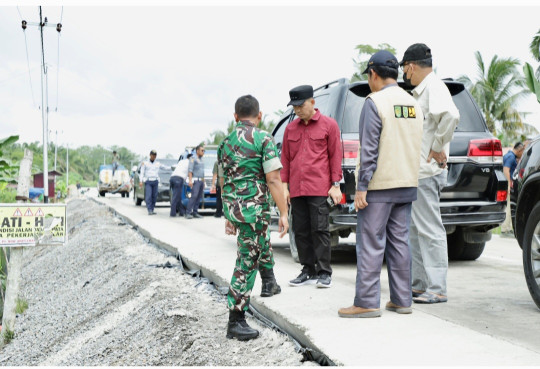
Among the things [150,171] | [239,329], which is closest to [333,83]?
[239,329]

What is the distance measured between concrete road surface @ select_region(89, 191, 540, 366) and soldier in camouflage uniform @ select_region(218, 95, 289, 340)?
368 mm

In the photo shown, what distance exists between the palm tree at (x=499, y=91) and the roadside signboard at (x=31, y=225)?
33224mm

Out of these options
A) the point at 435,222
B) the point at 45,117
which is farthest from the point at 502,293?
the point at 45,117

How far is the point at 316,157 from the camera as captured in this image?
6.03 meters

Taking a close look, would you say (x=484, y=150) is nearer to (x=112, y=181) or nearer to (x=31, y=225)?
(x=31, y=225)

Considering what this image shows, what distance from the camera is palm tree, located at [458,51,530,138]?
36.5m

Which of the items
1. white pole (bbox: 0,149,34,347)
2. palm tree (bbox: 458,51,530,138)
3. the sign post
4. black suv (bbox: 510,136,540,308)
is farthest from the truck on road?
black suv (bbox: 510,136,540,308)

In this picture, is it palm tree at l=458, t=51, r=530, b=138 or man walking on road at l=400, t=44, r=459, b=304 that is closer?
man walking on road at l=400, t=44, r=459, b=304

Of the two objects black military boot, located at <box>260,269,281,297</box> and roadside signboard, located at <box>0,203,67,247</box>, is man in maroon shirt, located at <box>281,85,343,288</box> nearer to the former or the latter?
black military boot, located at <box>260,269,281,297</box>

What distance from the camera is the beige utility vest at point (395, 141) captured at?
455 cm

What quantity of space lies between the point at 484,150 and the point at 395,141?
111 inches

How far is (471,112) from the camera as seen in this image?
7.25 metres

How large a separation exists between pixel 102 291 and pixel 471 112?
5.47 metres

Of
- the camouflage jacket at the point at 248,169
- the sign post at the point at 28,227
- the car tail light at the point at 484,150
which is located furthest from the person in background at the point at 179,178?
the camouflage jacket at the point at 248,169
